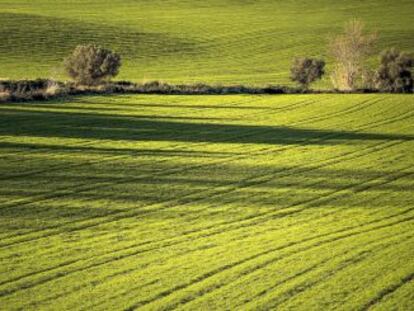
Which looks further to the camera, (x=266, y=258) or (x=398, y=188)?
(x=398, y=188)

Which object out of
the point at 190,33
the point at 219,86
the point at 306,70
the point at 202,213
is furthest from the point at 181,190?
the point at 190,33

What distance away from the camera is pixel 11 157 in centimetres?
2697

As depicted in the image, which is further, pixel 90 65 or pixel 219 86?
pixel 219 86

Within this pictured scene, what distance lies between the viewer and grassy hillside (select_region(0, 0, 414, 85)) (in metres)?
68.5

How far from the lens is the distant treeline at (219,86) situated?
148 feet

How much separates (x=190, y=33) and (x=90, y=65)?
39.0 metres

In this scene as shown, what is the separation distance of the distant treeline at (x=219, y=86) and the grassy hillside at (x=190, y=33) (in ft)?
20.8

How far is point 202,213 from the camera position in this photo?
20.1m

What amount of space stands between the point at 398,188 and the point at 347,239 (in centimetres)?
654

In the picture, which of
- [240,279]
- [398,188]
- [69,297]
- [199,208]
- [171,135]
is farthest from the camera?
[171,135]

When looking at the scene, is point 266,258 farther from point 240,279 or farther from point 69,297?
point 69,297

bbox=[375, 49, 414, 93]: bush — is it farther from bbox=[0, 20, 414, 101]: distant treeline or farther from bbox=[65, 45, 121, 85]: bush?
bbox=[65, 45, 121, 85]: bush

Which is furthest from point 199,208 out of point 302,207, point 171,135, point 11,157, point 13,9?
point 13,9

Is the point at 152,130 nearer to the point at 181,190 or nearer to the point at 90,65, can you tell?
the point at 181,190
